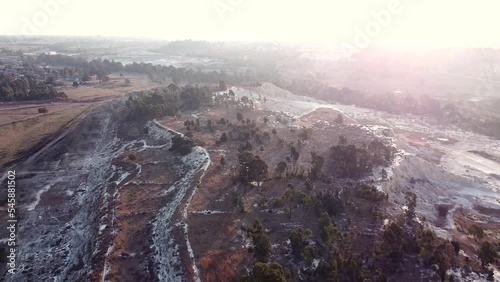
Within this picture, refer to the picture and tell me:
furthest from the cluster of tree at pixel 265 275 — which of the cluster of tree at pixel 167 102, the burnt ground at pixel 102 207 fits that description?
the cluster of tree at pixel 167 102

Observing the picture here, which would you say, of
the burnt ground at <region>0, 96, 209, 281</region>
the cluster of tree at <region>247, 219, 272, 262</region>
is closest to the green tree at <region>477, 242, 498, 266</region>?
the cluster of tree at <region>247, 219, 272, 262</region>

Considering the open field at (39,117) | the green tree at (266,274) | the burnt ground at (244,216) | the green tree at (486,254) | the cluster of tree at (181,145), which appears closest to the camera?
the green tree at (266,274)

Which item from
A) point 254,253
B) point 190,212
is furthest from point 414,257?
point 190,212

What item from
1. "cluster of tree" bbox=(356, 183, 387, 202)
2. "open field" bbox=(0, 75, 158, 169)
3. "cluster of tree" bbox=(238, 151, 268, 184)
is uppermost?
"cluster of tree" bbox=(238, 151, 268, 184)

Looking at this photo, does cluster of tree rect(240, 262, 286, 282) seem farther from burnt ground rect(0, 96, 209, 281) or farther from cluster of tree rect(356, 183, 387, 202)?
cluster of tree rect(356, 183, 387, 202)

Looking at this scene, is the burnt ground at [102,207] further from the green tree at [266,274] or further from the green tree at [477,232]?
the green tree at [477,232]

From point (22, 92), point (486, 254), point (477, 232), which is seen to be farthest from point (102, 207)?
point (22, 92)

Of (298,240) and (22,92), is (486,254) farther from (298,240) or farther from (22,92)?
(22,92)

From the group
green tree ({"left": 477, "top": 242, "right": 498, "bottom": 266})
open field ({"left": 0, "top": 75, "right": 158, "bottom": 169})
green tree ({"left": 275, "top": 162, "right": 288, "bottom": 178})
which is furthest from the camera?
open field ({"left": 0, "top": 75, "right": 158, "bottom": 169})
